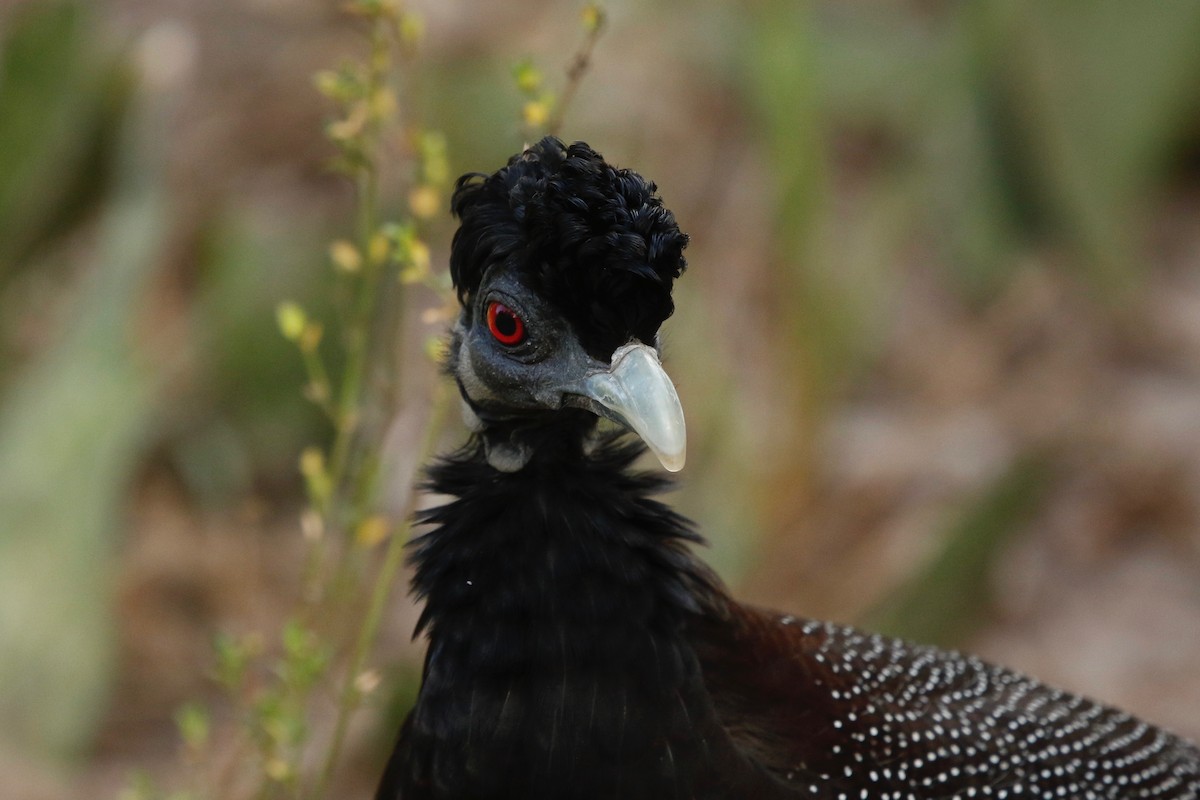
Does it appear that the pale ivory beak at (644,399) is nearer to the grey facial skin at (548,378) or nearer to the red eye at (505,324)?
the grey facial skin at (548,378)

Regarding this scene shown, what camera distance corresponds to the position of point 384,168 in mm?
6898

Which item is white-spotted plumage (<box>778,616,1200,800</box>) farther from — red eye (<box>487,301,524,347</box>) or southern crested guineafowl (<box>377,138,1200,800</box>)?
red eye (<box>487,301,524,347</box>)

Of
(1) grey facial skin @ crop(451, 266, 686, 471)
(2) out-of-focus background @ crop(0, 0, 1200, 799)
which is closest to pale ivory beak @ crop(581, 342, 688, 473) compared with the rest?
(1) grey facial skin @ crop(451, 266, 686, 471)

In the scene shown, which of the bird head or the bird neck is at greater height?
the bird head

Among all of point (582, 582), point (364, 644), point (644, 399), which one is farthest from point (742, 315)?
point (644, 399)

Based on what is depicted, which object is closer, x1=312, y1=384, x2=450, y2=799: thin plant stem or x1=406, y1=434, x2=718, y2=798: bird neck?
x1=406, y1=434, x2=718, y2=798: bird neck

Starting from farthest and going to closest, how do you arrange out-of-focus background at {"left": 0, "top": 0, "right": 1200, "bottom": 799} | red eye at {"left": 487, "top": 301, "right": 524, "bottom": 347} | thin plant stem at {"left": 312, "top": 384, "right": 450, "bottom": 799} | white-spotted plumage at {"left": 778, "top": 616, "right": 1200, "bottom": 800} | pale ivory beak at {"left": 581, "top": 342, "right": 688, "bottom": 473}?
1. out-of-focus background at {"left": 0, "top": 0, "right": 1200, "bottom": 799}
2. thin plant stem at {"left": 312, "top": 384, "right": 450, "bottom": 799}
3. white-spotted plumage at {"left": 778, "top": 616, "right": 1200, "bottom": 800}
4. red eye at {"left": 487, "top": 301, "right": 524, "bottom": 347}
5. pale ivory beak at {"left": 581, "top": 342, "right": 688, "bottom": 473}

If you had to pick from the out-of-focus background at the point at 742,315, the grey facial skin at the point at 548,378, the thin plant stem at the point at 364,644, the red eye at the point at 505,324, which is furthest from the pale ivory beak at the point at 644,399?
the out-of-focus background at the point at 742,315

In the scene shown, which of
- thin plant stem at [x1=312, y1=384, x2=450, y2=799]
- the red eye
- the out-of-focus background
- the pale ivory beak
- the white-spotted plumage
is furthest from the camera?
the out-of-focus background

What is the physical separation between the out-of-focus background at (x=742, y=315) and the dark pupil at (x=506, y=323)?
6.50ft

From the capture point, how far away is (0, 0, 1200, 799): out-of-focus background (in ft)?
17.5

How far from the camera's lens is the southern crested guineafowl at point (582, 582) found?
272 centimetres

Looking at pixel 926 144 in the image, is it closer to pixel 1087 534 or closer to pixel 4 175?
pixel 1087 534

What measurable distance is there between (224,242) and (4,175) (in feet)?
3.23
